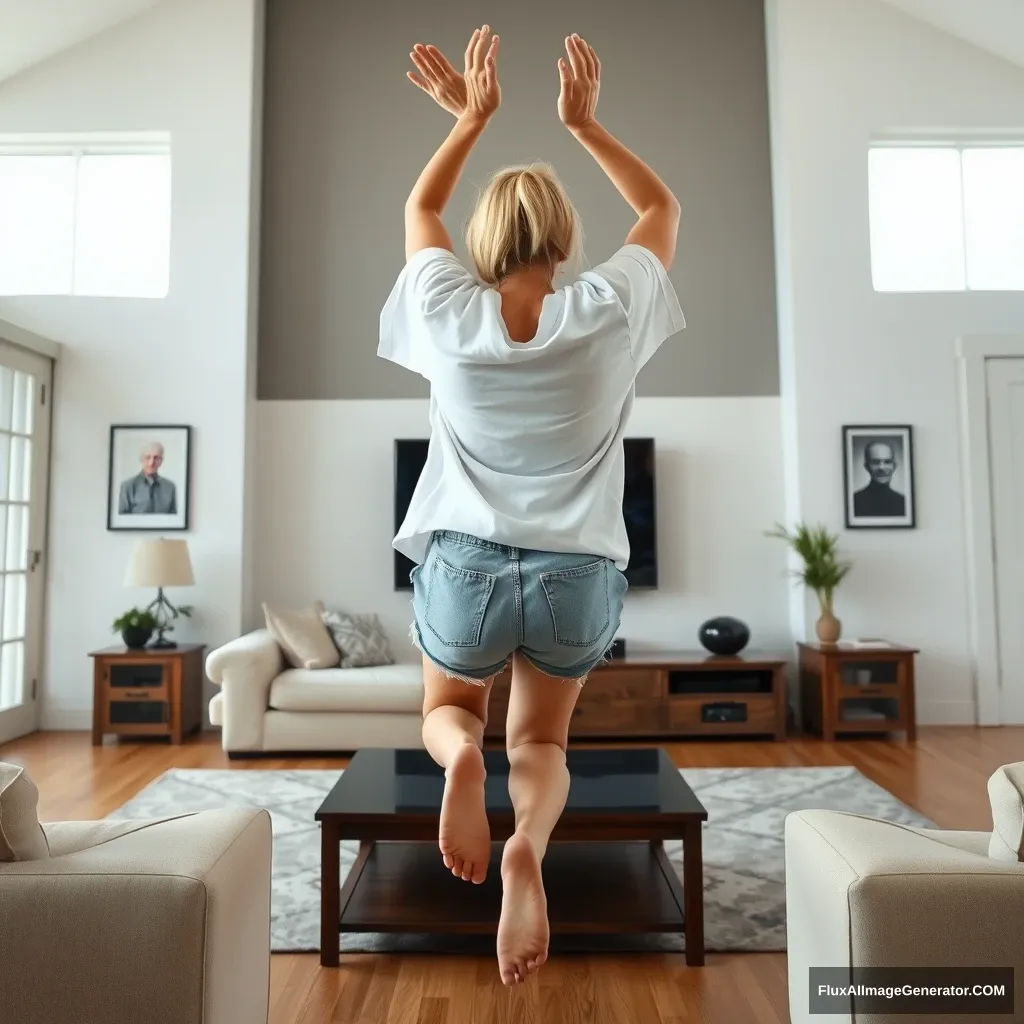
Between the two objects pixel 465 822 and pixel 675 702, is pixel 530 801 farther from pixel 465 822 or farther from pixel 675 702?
pixel 675 702

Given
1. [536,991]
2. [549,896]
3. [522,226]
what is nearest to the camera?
[522,226]

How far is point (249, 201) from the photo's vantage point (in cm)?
531

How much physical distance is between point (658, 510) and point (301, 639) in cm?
224

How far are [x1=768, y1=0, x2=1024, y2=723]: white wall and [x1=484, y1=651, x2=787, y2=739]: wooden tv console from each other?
2.72ft

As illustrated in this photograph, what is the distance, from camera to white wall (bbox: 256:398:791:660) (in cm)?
541

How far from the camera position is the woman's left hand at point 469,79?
63.6 inches

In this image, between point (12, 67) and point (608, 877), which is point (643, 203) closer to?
point (608, 877)

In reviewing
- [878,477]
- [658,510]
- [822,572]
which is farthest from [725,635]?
[878,477]

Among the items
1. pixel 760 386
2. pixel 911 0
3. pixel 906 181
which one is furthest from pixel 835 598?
pixel 911 0

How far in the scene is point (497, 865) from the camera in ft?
8.48

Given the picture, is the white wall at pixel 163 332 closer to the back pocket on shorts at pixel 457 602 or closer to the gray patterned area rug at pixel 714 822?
the gray patterned area rug at pixel 714 822

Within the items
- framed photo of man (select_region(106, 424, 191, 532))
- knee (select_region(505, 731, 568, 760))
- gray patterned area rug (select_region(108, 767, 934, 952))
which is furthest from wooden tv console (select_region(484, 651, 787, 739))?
knee (select_region(505, 731, 568, 760))

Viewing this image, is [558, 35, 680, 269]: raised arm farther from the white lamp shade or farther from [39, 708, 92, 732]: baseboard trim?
[39, 708, 92, 732]: baseboard trim

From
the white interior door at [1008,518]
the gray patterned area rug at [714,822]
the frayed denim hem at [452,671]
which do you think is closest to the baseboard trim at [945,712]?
the white interior door at [1008,518]
